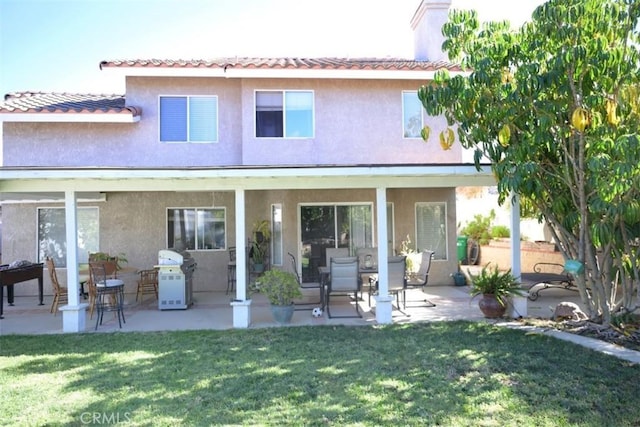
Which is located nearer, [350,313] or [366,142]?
[350,313]

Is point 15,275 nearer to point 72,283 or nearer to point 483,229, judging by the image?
Result: point 72,283

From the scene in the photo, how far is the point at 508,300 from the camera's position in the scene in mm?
9039

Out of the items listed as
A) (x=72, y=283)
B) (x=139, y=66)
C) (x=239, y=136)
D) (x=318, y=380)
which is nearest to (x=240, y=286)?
(x=72, y=283)

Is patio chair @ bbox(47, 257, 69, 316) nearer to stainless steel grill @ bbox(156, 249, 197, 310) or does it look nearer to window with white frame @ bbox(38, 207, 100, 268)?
stainless steel grill @ bbox(156, 249, 197, 310)

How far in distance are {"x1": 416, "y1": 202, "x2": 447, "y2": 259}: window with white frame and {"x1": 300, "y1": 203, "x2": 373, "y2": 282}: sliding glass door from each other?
1.60 meters

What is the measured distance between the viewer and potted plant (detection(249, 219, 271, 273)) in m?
13.3

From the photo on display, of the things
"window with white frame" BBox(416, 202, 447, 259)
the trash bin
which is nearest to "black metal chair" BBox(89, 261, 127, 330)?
"window with white frame" BBox(416, 202, 447, 259)

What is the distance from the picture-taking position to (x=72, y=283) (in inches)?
339

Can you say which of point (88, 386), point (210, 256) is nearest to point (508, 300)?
point (88, 386)

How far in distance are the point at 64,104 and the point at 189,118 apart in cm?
353

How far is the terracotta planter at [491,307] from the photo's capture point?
28.7 feet

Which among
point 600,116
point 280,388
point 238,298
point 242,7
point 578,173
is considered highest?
point 242,7

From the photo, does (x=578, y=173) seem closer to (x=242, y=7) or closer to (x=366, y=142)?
(x=366, y=142)

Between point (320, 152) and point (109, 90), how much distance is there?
28.1 feet
